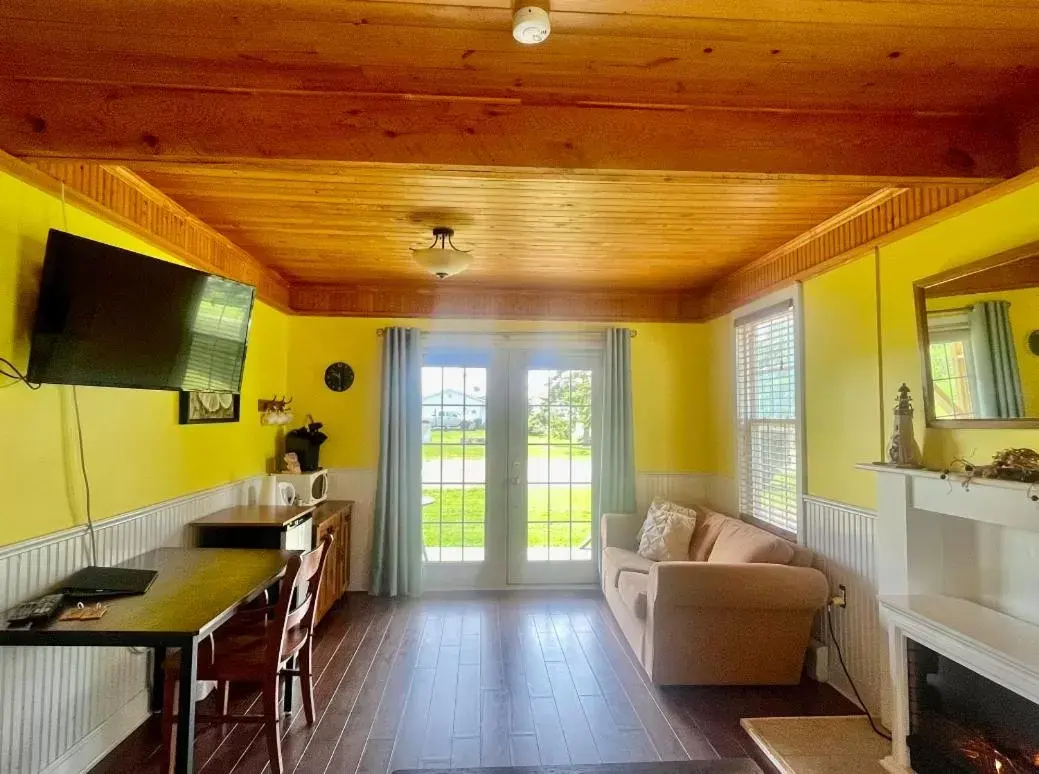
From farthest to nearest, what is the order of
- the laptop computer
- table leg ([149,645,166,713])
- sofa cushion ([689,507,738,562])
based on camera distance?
sofa cushion ([689,507,738,562]) → table leg ([149,645,166,713]) → the laptop computer

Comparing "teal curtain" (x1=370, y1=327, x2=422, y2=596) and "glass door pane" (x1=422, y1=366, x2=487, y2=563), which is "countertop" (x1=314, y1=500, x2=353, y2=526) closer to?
"teal curtain" (x1=370, y1=327, x2=422, y2=596)

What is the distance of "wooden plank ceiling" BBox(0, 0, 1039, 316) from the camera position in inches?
62.9

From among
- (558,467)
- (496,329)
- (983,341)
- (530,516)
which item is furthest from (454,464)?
(983,341)

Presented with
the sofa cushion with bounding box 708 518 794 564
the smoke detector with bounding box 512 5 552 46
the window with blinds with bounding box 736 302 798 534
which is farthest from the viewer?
the window with blinds with bounding box 736 302 798 534

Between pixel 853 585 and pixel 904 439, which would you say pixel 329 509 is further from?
pixel 904 439

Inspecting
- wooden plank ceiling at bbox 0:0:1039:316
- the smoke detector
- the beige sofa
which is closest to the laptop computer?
wooden plank ceiling at bbox 0:0:1039:316

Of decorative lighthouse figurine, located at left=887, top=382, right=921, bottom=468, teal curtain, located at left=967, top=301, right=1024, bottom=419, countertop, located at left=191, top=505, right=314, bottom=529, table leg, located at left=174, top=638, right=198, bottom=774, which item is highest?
teal curtain, located at left=967, top=301, right=1024, bottom=419

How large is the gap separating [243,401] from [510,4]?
3.20m

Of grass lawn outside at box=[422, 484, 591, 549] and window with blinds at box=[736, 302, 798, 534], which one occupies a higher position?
window with blinds at box=[736, 302, 798, 534]

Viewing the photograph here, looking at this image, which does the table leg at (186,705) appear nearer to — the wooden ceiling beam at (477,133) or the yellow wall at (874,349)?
the wooden ceiling beam at (477,133)

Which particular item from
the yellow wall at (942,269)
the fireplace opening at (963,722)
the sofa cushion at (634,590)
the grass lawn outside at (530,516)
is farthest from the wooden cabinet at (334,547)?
the yellow wall at (942,269)

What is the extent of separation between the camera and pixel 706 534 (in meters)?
4.18

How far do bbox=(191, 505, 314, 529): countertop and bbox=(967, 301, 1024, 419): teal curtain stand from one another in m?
3.31

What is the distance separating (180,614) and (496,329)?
342cm
